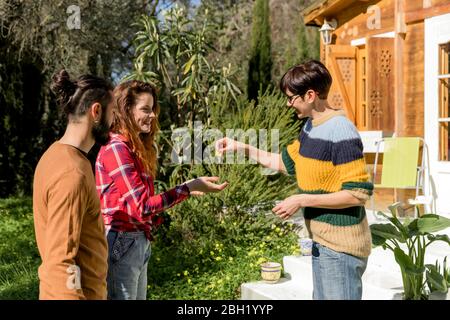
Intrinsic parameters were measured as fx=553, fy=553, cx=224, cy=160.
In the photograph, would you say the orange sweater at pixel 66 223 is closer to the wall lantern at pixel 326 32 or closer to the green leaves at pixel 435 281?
the green leaves at pixel 435 281

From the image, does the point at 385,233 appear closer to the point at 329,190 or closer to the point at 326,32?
the point at 329,190

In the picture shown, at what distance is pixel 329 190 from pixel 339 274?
14.8 inches

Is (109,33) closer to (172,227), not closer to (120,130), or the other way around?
(172,227)

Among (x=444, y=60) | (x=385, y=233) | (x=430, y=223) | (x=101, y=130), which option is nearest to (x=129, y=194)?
(x=101, y=130)

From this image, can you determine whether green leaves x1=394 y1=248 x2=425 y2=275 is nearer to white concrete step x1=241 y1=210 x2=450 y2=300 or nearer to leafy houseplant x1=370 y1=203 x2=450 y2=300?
leafy houseplant x1=370 y1=203 x2=450 y2=300

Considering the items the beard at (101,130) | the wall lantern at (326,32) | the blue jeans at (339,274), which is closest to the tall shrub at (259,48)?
the wall lantern at (326,32)

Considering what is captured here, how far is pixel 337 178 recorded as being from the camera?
97.0 inches

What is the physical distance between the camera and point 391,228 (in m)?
3.95

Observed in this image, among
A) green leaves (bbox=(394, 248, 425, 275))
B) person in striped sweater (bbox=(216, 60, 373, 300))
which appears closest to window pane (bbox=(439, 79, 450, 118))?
green leaves (bbox=(394, 248, 425, 275))

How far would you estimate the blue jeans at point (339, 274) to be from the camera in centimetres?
245

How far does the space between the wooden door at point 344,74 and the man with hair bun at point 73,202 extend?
6521mm

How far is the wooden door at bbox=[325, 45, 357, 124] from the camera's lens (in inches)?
321
